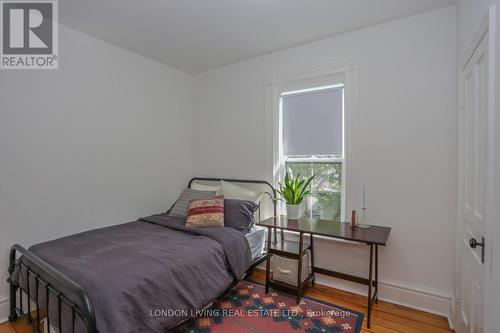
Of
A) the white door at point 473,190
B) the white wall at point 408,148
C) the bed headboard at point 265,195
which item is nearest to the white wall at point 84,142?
the bed headboard at point 265,195

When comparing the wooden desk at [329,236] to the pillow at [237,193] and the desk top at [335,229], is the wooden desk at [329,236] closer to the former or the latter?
the desk top at [335,229]

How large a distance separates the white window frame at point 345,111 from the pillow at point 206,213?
0.80 metres

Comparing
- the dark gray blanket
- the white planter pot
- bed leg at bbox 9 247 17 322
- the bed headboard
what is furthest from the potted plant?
bed leg at bbox 9 247 17 322

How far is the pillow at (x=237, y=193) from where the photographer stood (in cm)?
305

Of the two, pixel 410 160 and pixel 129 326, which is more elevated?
pixel 410 160

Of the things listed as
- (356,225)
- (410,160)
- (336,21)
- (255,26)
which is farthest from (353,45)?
(356,225)

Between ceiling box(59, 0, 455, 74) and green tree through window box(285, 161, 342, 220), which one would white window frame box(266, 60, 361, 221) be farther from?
ceiling box(59, 0, 455, 74)

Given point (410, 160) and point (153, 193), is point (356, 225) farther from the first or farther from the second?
point (153, 193)

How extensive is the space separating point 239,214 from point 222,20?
196cm

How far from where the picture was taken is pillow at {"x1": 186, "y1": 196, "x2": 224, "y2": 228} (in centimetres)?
263

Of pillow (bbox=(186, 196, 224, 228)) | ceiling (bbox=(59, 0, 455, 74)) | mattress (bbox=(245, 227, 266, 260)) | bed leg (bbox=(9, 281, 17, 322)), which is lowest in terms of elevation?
bed leg (bbox=(9, 281, 17, 322))

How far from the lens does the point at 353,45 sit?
262 cm

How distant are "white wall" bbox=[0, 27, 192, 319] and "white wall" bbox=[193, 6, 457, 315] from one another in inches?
85.3

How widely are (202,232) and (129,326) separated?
3.34 feet
